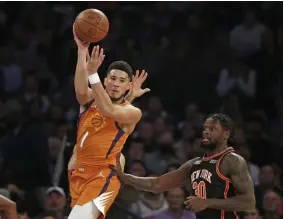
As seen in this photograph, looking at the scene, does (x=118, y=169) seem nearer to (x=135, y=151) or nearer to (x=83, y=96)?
(x=83, y=96)

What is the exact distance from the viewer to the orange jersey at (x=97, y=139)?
6887 millimetres

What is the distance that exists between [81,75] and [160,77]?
651 cm

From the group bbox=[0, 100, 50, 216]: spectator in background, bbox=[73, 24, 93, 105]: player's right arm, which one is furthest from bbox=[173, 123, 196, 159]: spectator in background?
bbox=[73, 24, 93, 105]: player's right arm

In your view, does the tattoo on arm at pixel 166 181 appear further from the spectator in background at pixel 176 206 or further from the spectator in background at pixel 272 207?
the spectator in background at pixel 272 207

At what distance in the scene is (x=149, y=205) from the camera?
963 cm

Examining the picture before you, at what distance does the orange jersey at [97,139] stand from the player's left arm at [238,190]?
93 centimetres

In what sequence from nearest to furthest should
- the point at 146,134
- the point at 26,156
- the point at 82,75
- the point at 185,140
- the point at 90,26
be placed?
the point at 82,75, the point at 90,26, the point at 26,156, the point at 146,134, the point at 185,140

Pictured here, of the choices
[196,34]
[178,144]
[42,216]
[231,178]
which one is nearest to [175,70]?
[196,34]

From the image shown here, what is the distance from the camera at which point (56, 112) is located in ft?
39.8

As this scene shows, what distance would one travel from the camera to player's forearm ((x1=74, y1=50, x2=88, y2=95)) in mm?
6875

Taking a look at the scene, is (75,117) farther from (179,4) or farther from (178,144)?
(179,4)

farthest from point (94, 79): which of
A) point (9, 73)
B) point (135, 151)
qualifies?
point (9, 73)

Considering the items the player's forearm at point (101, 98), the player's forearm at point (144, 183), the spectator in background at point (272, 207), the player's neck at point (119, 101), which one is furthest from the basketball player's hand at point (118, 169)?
the spectator in background at point (272, 207)

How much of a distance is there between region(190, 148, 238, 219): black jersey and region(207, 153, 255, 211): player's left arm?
7 cm
